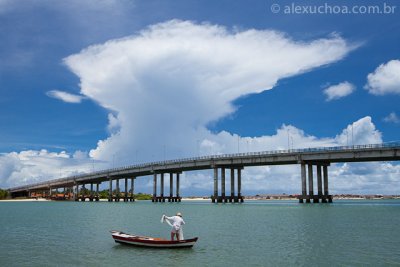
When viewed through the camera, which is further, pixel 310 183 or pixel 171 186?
pixel 171 186

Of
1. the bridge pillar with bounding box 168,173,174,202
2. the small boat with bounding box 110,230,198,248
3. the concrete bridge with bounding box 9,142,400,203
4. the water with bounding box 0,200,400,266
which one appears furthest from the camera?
the bridge pillar with bounding box 168,173,174,202

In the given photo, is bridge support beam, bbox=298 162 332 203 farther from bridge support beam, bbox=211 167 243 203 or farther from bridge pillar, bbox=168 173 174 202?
bridge pillar, bbox=168 173 174 202

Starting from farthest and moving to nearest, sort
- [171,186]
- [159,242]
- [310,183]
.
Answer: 1. [171,186]
2. [310,183]
3. [159,242]

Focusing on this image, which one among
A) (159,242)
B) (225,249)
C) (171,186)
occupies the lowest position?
(225,249)

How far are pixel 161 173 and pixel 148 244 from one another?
4898 inches

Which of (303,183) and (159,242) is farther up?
(303,183)

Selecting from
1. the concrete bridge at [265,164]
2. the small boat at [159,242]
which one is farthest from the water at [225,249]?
the concrete bridge at [265,164]

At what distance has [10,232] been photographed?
4091 cm

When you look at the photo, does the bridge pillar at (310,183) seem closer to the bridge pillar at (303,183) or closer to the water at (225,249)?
the bridge pillar at (303,183)

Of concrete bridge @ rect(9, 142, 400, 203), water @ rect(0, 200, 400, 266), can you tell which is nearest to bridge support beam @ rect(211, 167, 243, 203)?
concrete bridge @ rect(9, 142, 400, 203)

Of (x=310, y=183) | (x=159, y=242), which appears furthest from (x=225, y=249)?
(x=310, y=183)

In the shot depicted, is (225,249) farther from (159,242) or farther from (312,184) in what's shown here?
(312,184)

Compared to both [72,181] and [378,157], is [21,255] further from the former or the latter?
[72,181]

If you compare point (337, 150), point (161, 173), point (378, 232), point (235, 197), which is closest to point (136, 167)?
point (161, 173)
